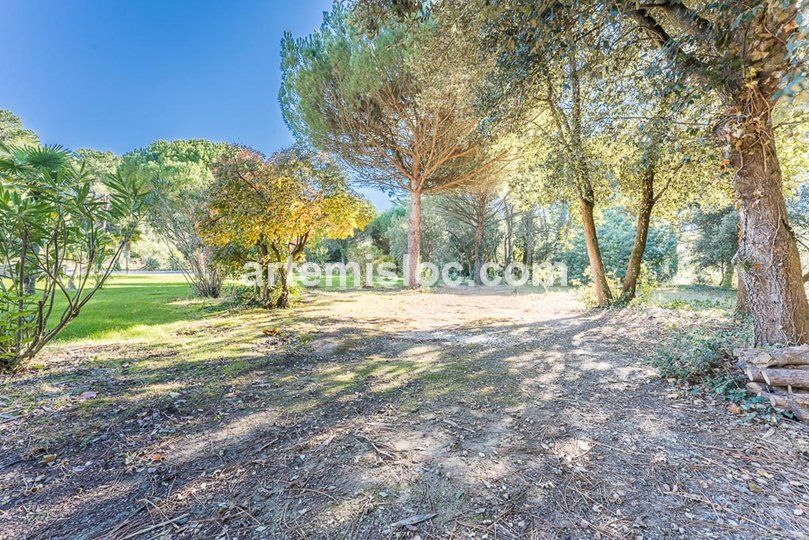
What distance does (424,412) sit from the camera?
2363mm

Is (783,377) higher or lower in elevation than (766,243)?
lower

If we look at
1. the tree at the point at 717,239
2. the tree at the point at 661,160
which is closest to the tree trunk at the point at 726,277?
the tree at the point at 717,239

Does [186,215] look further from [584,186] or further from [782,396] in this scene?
[782,396]

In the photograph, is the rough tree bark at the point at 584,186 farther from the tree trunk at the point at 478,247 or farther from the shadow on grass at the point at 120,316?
the tree trunk at the point at 478,247

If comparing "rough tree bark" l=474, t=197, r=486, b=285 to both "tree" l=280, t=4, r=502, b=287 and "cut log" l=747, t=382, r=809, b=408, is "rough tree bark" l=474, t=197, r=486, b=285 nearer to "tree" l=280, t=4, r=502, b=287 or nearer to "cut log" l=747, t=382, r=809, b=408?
"tree" l=280, t=4, r=502, b=287

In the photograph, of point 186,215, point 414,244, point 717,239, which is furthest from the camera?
point 717,239

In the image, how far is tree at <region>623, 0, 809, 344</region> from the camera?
260cm

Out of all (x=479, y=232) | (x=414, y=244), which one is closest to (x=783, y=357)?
(x=414, y=244)

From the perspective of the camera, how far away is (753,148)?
287cm

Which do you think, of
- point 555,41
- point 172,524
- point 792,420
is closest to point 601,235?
point 555,41

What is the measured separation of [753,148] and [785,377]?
2.05 metres

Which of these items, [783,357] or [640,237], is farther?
[640,237]

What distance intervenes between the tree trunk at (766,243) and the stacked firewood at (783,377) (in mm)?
681

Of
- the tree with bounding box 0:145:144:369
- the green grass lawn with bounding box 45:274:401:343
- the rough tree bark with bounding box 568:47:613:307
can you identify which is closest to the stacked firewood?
the rough tree bark with bounding box 568:47:613:307
